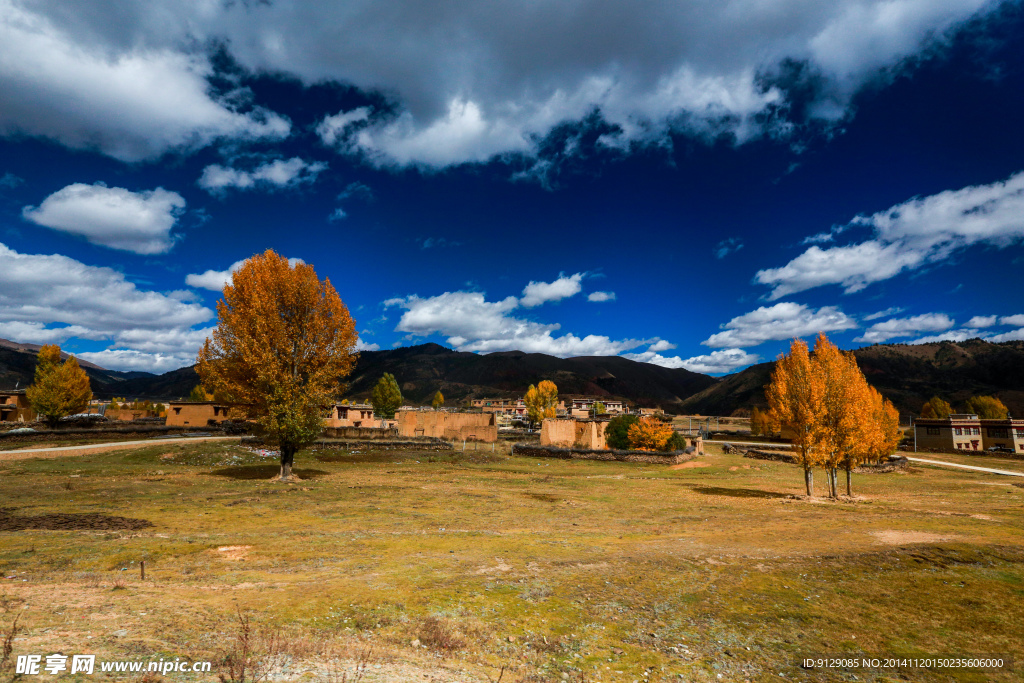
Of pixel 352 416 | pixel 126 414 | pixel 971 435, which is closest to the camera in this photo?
pixel 971 435

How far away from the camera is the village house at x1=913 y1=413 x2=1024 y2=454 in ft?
214

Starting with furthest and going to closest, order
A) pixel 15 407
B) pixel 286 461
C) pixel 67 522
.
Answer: pixel 15 407 < pixel 286 461 < pixel 67 522

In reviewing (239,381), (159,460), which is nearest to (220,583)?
(239,381)

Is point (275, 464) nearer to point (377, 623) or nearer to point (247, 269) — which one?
point (247, 269)

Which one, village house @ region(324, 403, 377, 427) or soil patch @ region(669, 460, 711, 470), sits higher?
village house @ region(324, 403, 377, 427)

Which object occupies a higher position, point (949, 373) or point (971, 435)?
point (949, 373)

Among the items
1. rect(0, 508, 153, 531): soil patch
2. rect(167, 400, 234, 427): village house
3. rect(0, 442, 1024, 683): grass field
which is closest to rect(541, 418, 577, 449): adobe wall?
rect(0, 442, 1024, 683): grass field

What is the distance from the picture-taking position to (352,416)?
78.5 m

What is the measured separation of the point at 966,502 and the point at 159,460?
5131cm

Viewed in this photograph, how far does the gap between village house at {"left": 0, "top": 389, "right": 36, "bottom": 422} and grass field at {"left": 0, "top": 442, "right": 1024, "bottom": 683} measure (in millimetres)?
67205

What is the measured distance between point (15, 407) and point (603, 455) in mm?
90014

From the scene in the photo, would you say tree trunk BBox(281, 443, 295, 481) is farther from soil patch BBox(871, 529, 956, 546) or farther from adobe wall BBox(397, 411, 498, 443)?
adobe wall BBox(397, 411, 498, 443)

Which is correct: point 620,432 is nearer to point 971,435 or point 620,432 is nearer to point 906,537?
point 906,537

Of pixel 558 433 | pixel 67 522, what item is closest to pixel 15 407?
pixel 67 522
